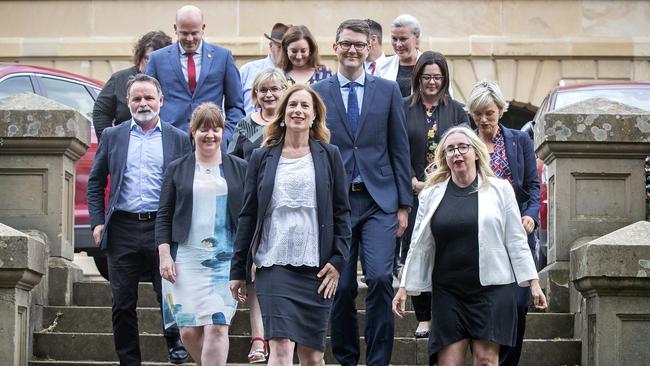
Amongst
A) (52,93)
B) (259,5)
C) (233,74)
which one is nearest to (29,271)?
(233,74)

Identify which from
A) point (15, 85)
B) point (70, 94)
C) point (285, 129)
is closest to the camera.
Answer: point (285, 129)

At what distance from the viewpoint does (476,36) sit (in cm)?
2917

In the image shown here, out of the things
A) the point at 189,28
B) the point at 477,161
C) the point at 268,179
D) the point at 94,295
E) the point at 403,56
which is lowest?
the point at 94,295

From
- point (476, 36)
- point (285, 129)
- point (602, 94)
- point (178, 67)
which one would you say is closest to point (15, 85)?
point (178, 67)

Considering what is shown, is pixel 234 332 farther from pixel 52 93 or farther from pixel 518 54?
pixel 518 54

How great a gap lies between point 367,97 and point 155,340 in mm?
2404

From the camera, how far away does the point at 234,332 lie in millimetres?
13070

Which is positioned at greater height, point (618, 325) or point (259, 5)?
point (259, 5)

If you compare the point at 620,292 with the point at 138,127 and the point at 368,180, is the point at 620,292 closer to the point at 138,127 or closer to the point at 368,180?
the point at 368,180

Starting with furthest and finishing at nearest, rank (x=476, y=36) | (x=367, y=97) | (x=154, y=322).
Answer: (x=476, y=36) → (x=154, y=322) → (x=367, y=97)

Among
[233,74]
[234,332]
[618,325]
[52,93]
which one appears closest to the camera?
[618,325]

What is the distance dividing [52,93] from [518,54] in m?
13.5

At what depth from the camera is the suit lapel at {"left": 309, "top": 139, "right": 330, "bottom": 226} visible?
35.2 feet

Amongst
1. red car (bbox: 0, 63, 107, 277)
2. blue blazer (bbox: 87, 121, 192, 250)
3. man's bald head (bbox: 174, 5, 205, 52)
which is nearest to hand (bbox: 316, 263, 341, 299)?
blue blazer (bbox: 87, 121, 192, 250)
